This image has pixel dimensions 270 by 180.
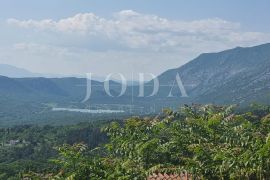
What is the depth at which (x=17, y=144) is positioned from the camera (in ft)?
516

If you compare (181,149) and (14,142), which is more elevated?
(181,149)

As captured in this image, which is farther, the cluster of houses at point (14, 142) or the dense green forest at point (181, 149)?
the cluster of houses at point (14, 142)

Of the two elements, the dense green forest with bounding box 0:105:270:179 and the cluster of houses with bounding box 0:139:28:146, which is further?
the cluster of houses with bounding box 0:139:28:146

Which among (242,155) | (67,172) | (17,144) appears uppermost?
(242,155)

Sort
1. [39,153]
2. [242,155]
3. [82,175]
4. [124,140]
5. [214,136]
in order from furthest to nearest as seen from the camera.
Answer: [39,153] → [124,140] → [214,136] → [82,175] → [242,155]

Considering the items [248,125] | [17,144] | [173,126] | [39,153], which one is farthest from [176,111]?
[17,144]

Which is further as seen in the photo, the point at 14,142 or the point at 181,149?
the point at 14,142

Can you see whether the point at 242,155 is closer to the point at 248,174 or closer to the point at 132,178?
the point at 248,174

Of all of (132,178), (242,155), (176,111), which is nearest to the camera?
(242,155)

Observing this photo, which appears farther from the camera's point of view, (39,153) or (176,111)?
(39,153)

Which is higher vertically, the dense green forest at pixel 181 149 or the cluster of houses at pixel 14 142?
the dense green forest at pixel 181 149

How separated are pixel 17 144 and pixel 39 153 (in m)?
27.6

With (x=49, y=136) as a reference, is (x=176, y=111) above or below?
above

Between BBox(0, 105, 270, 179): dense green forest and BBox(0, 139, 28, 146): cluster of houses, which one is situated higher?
BBox(0, 105, 270, 179): dense green forest
